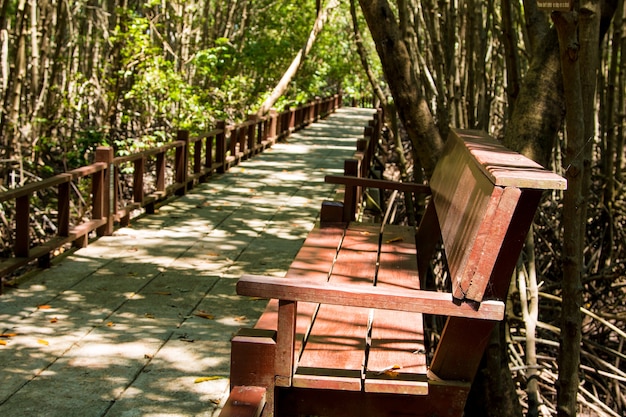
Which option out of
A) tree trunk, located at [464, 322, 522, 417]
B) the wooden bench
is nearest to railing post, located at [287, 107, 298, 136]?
tree trunk, located at [464, 322, 522, 417]

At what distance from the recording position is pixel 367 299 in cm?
327

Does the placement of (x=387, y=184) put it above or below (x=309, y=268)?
above

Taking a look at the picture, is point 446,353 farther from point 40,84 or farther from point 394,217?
point 40,84

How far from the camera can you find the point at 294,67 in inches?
855

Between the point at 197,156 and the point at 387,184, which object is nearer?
the point at 387,184

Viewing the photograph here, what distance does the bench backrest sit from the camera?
311cm

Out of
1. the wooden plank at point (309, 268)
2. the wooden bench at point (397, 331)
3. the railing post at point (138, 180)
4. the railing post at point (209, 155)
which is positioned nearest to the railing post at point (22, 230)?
the wooden plank at point (309, 268)

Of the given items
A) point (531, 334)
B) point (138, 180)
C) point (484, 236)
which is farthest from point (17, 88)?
point (484, 236)

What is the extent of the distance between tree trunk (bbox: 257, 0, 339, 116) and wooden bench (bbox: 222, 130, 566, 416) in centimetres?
1594

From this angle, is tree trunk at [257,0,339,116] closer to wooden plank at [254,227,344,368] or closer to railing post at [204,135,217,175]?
railing post at [204,135,217,175]

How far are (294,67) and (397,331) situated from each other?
18.3 meters

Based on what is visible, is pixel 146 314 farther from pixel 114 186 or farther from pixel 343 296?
pixel 343 296

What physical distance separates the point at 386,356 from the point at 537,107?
203 cm

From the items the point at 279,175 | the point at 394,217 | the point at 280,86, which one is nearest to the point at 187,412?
the point at 394,217
